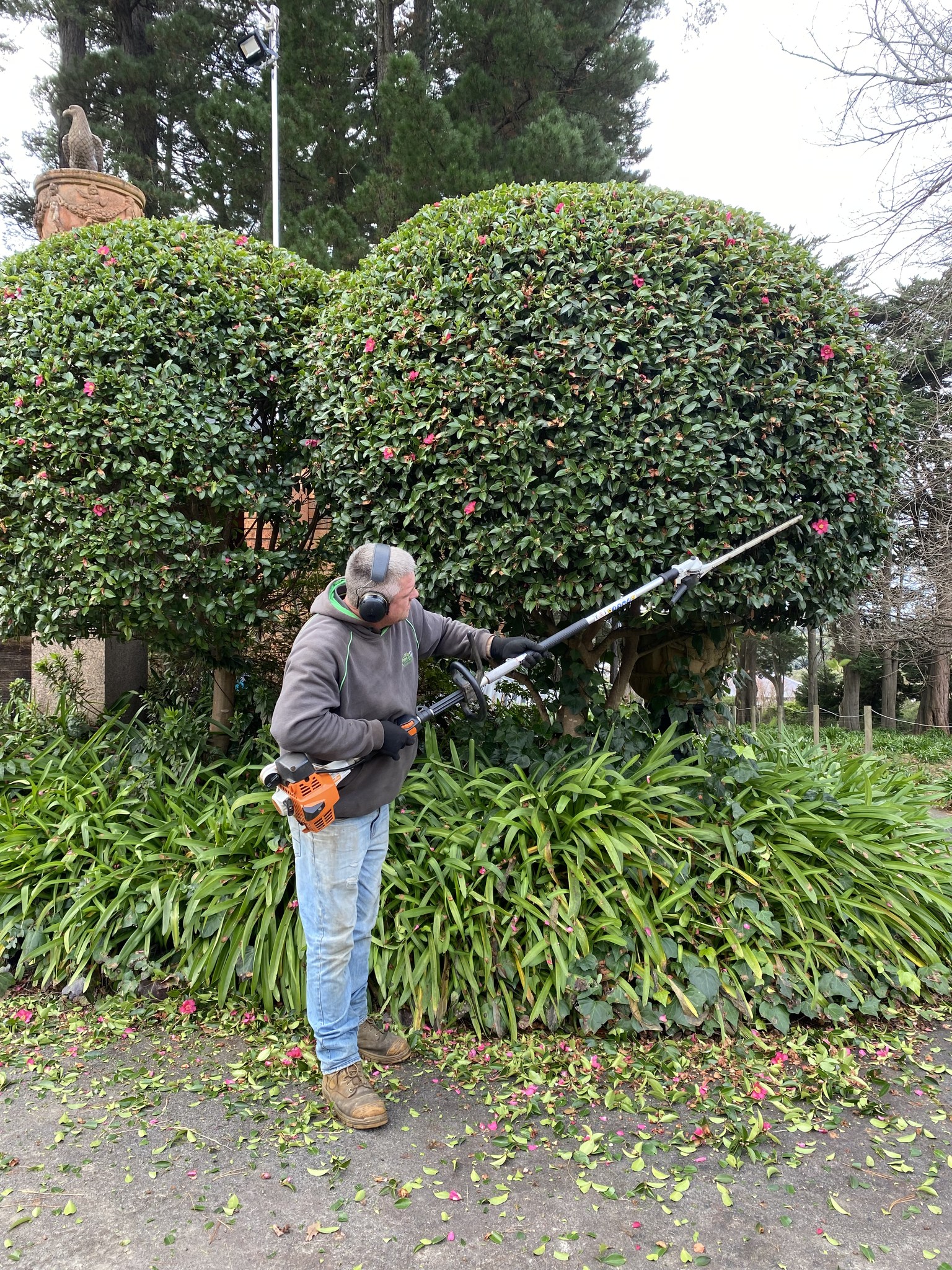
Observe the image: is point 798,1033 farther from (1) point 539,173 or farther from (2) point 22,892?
(1) point 539,173

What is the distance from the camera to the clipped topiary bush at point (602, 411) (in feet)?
10.9

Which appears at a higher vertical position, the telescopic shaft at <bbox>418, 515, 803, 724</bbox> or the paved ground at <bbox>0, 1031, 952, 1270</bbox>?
the telescopic shaft at <bbox>418, 515, 803, 724</bbox>

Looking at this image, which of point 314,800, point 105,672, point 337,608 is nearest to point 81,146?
point 105,672

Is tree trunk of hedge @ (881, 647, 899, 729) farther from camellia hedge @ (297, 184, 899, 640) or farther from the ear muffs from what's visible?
the ear muffs

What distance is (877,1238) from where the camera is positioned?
2146 millimetres

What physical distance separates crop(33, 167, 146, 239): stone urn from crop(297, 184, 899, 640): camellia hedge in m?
3.62

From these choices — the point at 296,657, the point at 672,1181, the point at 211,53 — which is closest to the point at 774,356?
the point at 296,657

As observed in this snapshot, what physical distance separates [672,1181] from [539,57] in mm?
14378

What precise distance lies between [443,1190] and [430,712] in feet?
4.83

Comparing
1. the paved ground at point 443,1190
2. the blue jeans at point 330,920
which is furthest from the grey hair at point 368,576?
the paved ground at point 443,1190

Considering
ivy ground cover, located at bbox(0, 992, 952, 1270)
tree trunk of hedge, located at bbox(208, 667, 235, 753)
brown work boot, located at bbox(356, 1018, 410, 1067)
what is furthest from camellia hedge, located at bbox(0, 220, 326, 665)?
brown work boot, located at bbox(356, 1018, 410, 1067)

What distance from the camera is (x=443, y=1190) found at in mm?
2334

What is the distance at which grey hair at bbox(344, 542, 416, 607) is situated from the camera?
2.58 m

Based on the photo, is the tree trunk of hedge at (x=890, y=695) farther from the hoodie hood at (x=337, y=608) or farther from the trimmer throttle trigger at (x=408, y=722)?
the hoodie hood at (x=337, y=608)
